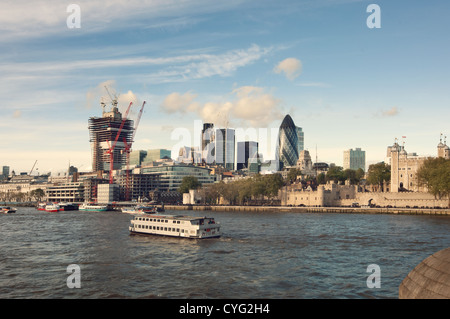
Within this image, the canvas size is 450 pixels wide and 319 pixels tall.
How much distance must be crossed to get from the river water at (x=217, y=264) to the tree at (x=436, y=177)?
57420mm

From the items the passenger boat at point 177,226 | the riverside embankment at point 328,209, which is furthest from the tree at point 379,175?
the passenger boat at point 177,226

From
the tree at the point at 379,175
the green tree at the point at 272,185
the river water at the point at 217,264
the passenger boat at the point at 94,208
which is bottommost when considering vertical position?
the passenger boat at the point at 94,208

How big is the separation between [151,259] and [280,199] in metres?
138

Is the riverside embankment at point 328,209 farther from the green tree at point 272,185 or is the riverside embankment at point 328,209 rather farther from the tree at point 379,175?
the tree at point 379,175

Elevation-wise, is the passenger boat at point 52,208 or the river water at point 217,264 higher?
the river water at point 217,264

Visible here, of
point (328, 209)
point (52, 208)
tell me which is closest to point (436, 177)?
Result: point (328, 209)

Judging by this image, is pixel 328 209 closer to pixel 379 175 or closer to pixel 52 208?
pixel 379 175

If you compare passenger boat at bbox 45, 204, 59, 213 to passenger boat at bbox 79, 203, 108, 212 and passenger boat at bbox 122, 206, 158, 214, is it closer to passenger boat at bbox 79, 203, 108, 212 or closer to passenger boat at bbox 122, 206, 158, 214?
passenger boat at bbox 79, 203, 108, 212

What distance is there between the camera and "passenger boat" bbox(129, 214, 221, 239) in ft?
225

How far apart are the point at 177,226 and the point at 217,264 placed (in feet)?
84.7

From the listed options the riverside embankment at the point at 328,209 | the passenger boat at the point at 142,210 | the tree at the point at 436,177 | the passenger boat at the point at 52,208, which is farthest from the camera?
the passenger boat at the point at 52,208

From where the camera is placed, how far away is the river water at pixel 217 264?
34.6 metres

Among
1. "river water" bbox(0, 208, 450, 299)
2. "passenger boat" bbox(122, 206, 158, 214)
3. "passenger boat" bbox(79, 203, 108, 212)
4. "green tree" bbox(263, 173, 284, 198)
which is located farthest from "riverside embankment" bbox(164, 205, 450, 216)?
"river water" bbox(0, 208, 450, 299)

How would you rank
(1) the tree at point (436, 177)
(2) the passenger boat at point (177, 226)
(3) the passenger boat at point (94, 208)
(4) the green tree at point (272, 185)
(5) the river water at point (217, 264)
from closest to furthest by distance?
(5) the river water at point (217, 264), (2) the passenger boat at point (177, 226), (1) the tree at point (436, 177), (4) the green tree at point (272, 185), (3) the passenger boat at point (94, 208)
